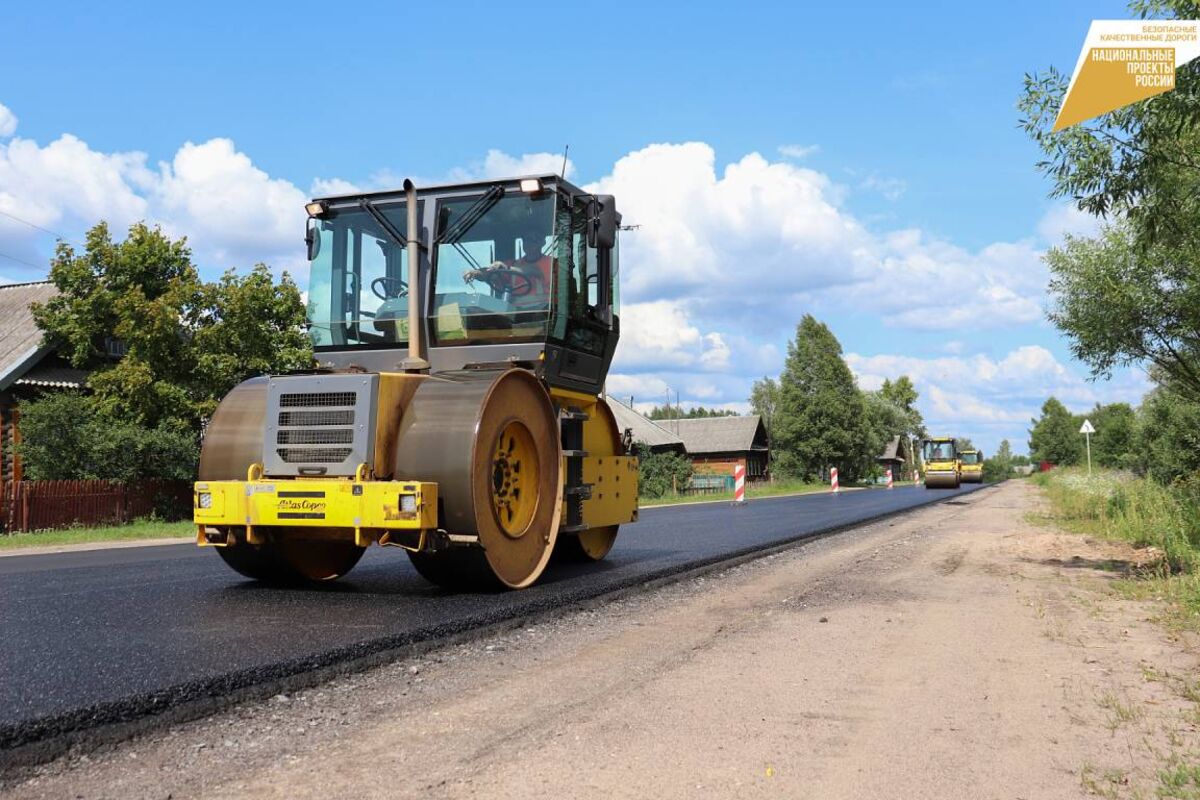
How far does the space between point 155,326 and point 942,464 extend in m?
40.6

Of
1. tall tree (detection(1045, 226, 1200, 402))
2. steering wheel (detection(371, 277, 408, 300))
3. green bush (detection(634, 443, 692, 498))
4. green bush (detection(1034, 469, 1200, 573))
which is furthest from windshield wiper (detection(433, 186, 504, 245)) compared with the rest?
green bush (detection(634, 443, 692, 498))

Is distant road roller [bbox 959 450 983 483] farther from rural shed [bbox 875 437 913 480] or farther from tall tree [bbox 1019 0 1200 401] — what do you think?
tall tree [bbox 1019 0 1200 401]

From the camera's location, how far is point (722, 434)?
66562 millimetres

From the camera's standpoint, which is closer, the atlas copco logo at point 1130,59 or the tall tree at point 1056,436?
the atlas copco logo at point 1130,59

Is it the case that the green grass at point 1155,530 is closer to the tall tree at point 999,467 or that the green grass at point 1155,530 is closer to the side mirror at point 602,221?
the side mirror at point 602,221

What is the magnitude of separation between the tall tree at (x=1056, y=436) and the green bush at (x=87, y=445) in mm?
104203

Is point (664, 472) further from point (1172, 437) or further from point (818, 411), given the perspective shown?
point (818, 411)

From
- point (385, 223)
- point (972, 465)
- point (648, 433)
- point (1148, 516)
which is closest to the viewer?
point (385, 223)

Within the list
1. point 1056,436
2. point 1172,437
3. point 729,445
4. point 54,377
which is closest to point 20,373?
point 54,377

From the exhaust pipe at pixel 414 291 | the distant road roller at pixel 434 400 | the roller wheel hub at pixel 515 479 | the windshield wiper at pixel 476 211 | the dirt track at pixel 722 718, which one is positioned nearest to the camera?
the dirt track at pixel 722 718

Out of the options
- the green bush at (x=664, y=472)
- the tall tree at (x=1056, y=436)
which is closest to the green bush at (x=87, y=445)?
the green bush at (x=664, y=472)

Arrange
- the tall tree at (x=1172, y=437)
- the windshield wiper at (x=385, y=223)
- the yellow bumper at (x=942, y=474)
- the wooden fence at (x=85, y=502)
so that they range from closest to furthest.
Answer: the windshield wiper at (x=385, y=223), the wooden fence at (x=85, y=502), the tall tree at (x=1172, y=437), the yellow bumper at (x=942, y=474)

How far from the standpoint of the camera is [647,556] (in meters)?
10.3

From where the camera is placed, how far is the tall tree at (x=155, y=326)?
2078 centimetres
